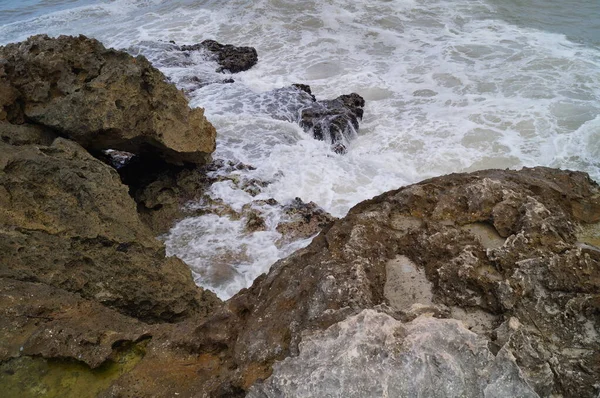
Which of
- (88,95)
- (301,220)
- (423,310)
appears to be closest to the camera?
(423,310)

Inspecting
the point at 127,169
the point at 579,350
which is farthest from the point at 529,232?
the point at 127,169

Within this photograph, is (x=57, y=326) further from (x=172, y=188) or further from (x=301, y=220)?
(x=172, y=188)

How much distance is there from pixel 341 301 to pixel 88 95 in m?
4.96

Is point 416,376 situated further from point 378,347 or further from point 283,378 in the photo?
point 283,378

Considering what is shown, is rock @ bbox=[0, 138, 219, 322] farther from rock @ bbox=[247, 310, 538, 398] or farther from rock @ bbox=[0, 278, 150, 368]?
rock @ bbox=[247, 310, 538, 398]

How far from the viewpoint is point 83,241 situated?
4.18 meters

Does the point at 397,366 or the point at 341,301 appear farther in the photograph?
the point at 341,301

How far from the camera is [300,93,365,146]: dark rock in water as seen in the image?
9.45 meters

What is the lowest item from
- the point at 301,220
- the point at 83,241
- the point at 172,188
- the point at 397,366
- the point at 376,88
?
the point at 376,88

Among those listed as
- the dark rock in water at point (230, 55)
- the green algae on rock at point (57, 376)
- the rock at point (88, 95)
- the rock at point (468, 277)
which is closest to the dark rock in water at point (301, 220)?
the rock at point (88, 95)

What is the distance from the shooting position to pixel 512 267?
9.03 feet

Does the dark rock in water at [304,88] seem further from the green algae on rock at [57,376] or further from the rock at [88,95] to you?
the green algae on rock at [57,376]

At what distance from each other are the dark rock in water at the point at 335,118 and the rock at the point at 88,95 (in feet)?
11.3

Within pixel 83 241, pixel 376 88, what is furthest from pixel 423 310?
pixel 376 88
